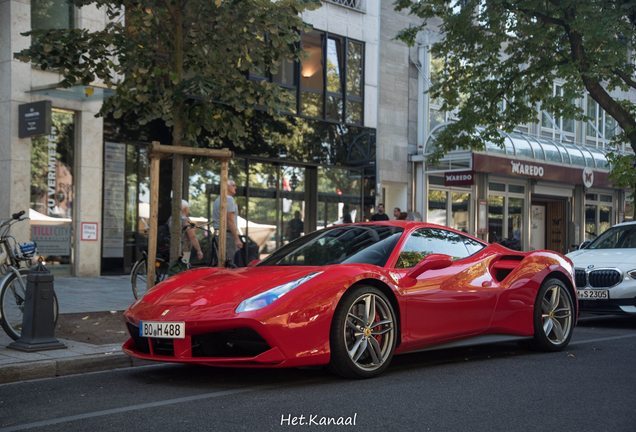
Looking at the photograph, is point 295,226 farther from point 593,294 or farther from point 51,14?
point 593,294

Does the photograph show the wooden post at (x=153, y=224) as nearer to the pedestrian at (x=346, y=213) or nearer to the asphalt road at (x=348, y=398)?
the asphalt road at (x=348, y=398)

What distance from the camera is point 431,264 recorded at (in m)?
5.64

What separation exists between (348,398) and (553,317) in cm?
322

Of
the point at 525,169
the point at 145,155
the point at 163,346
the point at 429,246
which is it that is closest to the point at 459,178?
the point at 525,169

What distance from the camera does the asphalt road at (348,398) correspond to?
396cm

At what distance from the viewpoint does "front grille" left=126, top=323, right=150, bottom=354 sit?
5.14m

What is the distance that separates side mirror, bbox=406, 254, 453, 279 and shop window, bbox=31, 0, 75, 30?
11.1 meters

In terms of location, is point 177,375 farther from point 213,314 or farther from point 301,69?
point 301,69

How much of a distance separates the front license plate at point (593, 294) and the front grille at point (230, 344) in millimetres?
6208

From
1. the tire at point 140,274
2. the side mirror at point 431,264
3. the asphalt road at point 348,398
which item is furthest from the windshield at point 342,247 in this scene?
the tire at point 140,274

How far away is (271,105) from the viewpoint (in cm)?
861

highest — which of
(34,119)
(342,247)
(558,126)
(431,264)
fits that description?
(558,126)

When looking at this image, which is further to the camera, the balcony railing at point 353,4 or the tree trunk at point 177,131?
the balcony railing at point 353,4

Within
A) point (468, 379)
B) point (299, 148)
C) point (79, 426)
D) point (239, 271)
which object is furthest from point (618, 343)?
point (299, 148)
